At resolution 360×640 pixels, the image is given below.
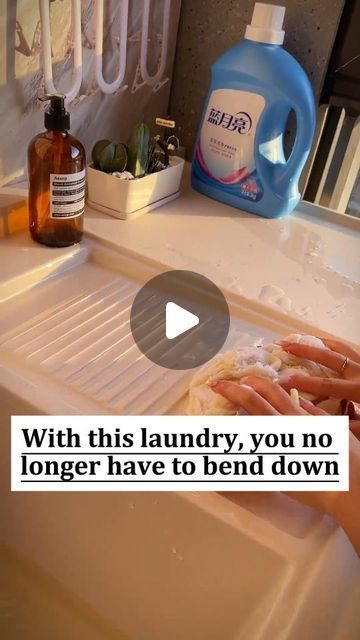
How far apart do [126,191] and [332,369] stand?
1.51 feet

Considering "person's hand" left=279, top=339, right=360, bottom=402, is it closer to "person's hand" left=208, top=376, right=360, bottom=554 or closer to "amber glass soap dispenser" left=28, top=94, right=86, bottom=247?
"person's hand" left=208, top=376, right=360, bottom=554

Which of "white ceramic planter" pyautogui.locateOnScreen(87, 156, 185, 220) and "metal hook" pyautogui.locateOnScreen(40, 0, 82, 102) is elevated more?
"metal hook" pyautogui.locateOnScreen(40, 0, 82, 102)

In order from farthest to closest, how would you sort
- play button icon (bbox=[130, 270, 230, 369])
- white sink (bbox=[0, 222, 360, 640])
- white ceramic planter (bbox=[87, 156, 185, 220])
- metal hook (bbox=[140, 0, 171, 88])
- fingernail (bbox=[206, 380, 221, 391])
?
metal hook (bbox=[140, 0, 171, 88])
white ceramic planter (bbox=[87, 156, 185, 220])
play button icon (bbox=[130, 270, 230, 369])
fingernail (bbox=[206, 380, 221, 391])
white sink (bbox=[0, 222, 360, 640])

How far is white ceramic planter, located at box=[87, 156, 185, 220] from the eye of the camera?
3.02 ft

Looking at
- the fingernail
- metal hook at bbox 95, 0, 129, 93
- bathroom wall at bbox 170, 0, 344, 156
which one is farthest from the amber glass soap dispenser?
bathroom wall at bbox 170, 0, 344, 156

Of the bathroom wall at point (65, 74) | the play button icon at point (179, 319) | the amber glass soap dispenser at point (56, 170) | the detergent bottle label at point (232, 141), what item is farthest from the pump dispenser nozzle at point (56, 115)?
the detergent bottle label at point (232, 141)

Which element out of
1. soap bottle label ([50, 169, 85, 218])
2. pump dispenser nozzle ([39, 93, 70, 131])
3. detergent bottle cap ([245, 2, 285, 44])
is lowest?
soap bottle label ([50, 169, 85, 218])

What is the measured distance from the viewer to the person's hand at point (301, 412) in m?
0.50

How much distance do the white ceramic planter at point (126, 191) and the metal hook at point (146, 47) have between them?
0.70ft

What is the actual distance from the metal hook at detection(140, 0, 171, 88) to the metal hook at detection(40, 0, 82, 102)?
175 mm

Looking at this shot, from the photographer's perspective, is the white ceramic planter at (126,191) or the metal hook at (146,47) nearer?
the white ceramic planter at (126,191)

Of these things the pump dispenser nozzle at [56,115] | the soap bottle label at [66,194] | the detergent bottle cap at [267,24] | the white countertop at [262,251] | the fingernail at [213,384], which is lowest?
the white countertop at [262,251]

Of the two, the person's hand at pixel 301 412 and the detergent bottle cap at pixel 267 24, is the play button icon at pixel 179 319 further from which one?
the detergent bottle cap at pixel 267 24

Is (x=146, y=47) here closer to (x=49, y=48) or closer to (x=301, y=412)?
(x=49, y=48)
